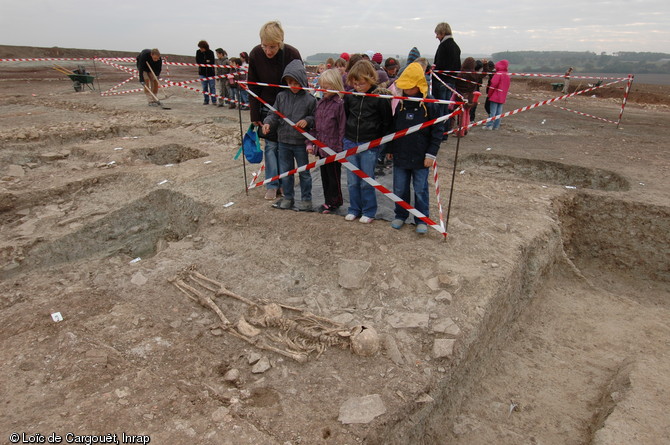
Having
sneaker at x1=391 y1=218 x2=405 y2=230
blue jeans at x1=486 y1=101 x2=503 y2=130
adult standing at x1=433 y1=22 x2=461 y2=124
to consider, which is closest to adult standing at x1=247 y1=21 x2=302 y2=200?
sneaker at x1=391 y1=218 x2=405 y2=230

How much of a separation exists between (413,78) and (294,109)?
155 centimetres

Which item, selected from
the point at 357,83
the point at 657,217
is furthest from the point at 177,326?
the point at 657,217

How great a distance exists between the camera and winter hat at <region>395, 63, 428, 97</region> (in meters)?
4.20

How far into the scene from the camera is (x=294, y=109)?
196 inches

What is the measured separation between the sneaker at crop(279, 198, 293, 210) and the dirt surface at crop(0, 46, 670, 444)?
0.15m

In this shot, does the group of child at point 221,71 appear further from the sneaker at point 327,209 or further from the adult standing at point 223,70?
the sneaker at point 327,209

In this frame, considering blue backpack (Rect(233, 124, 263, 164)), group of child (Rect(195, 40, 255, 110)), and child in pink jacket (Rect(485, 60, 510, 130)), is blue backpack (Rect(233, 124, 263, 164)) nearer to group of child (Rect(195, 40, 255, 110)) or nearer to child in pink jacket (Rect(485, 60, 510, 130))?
group of child (Rect(195, 40, 255, 110))

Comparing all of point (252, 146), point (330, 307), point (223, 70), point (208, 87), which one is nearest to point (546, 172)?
point (252, 146)

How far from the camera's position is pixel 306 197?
18.2 ft

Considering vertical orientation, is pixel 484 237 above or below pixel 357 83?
below

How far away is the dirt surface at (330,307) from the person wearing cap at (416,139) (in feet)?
2.15

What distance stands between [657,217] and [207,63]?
40.3 ft

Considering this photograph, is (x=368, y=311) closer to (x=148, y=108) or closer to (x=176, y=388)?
(x=176, y=388)

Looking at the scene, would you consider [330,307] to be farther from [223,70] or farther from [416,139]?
[223,70]
